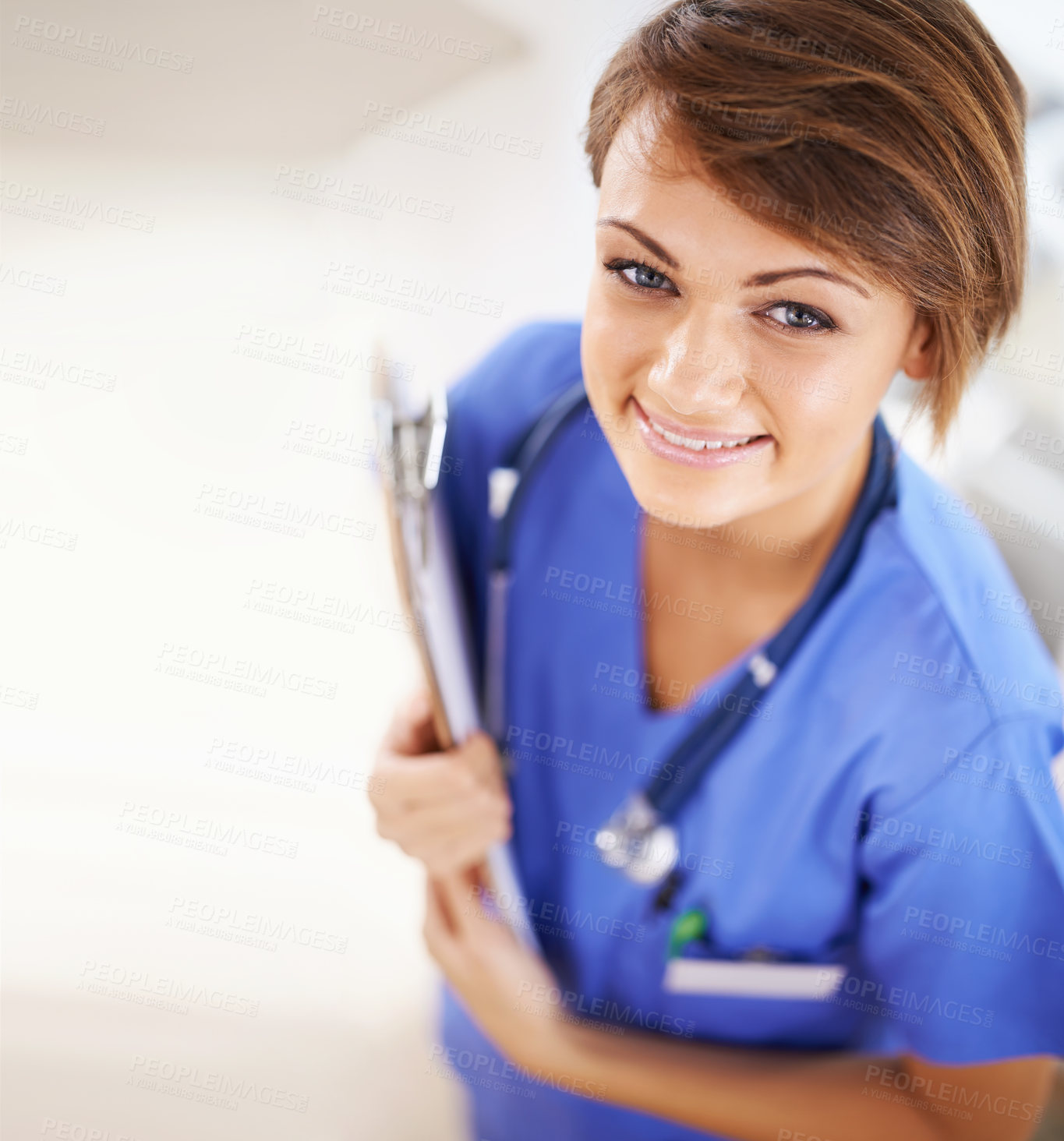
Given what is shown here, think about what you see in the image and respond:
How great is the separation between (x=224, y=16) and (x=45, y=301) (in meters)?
0.48

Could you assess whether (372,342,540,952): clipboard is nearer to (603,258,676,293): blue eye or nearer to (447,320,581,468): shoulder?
(447,320,581,468): shoulder

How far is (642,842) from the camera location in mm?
813

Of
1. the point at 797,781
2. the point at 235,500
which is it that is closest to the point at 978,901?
the point at 797,781

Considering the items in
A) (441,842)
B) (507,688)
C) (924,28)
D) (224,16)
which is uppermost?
(924,28)

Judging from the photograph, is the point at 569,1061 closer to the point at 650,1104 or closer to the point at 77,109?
the point at 650,1104

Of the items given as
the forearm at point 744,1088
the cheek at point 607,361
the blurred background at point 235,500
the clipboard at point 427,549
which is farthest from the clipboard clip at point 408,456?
the forearm at point 744,1088

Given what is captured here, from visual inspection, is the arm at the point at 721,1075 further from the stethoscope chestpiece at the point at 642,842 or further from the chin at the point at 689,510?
the chin at the point at 689,510

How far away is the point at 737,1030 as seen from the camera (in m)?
0.90

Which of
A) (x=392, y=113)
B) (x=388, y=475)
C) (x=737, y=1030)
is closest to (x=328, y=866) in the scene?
(x=737, y=1030)

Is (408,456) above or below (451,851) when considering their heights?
above

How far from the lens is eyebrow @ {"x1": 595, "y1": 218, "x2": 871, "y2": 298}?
550 millimetres

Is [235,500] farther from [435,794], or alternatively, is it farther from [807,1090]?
[807,1090]

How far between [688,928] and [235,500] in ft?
3.20

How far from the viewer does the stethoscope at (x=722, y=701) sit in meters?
0.76
